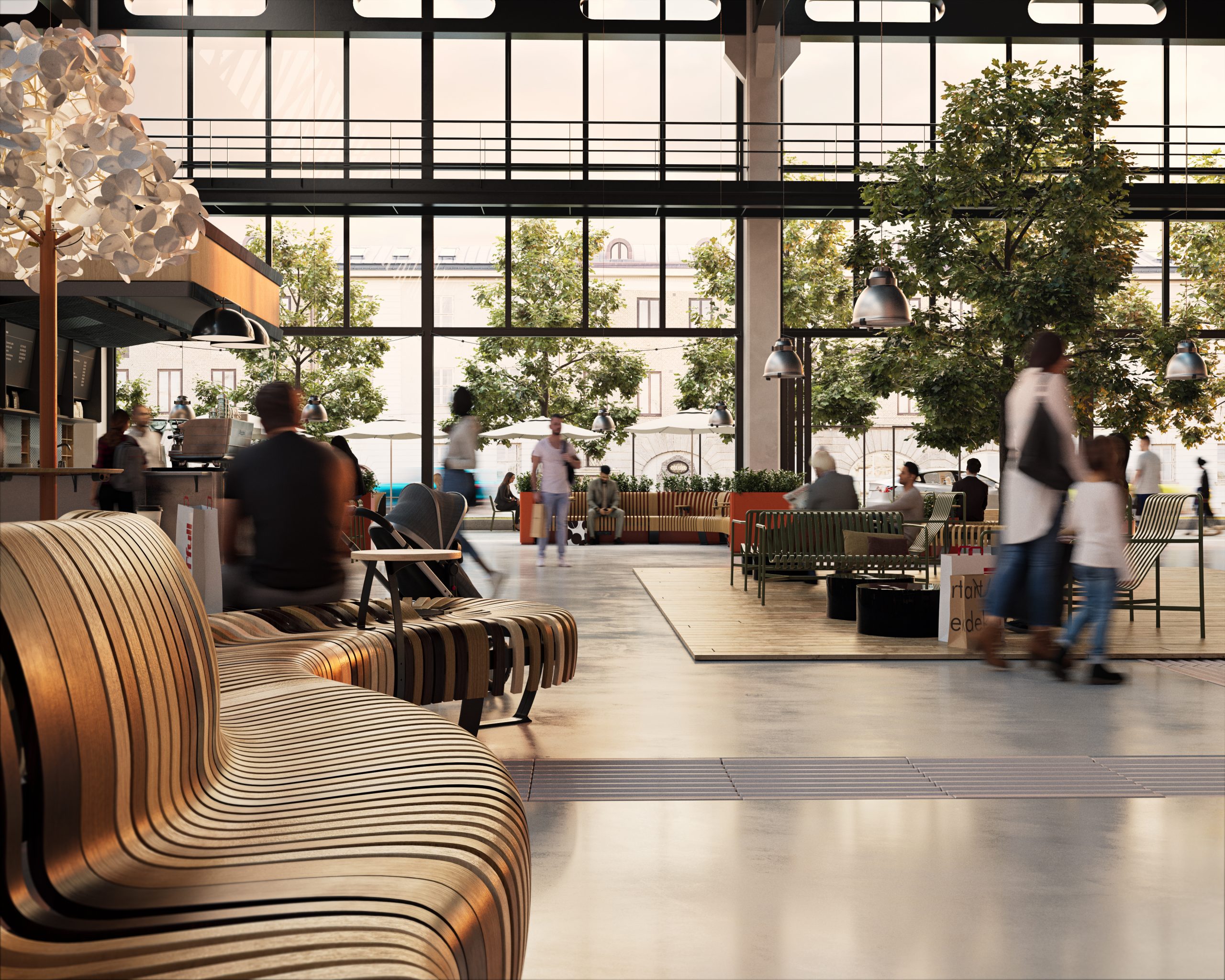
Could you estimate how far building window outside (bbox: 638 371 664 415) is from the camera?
2730 centimetres

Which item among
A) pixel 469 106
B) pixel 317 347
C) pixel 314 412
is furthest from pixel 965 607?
pixel 317 347

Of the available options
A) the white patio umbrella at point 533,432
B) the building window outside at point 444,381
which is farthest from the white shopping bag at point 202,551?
the building window outside at point 444,381

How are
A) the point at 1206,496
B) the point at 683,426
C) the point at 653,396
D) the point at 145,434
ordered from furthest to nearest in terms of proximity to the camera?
1. the point at 653,396
2. the point at 683,426
3. the point at 1206,496
4. the point at 145,434

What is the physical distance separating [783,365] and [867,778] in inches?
356

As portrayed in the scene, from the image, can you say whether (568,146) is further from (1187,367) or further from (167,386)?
(167,386)

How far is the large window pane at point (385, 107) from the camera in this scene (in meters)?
18.1

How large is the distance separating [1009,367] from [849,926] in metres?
10.4

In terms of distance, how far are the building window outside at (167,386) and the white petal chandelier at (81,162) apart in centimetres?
2173

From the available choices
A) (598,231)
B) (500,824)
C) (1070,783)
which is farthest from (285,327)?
(500,824)

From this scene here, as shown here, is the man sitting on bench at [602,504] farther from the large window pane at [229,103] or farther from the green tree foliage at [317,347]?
the large window pane at [229,103]

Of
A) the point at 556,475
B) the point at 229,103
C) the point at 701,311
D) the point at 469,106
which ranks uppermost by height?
the point at 469,106

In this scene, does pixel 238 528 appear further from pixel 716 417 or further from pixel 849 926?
pixel 716 417

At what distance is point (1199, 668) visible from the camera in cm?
634

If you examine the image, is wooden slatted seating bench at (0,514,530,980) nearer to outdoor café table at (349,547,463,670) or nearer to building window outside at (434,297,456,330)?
outdoor café table at (349,547,463,670)
